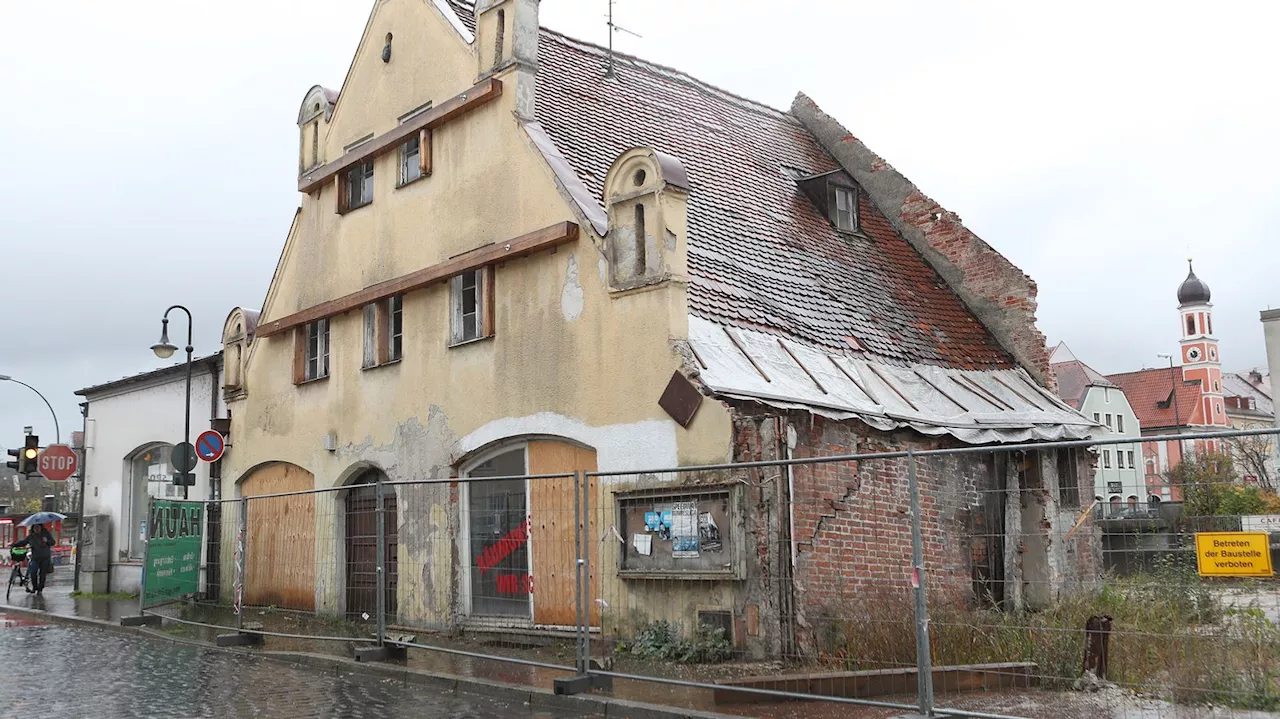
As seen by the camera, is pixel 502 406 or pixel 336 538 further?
pixel 336 538

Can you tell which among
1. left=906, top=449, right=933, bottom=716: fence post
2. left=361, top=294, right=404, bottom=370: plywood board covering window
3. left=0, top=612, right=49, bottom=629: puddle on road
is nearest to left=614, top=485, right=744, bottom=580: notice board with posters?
left=906, top=449, right=933, bottom=716: fence post

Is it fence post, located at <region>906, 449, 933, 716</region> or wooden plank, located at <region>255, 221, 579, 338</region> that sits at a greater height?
wooden plank, located at <region>255, 221, 579, 338</region>

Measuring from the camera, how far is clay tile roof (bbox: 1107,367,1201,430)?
289ft

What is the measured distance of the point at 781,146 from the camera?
21484 mm

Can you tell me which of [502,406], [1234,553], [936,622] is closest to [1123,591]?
[1234,553]

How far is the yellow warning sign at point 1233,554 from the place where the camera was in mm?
6203

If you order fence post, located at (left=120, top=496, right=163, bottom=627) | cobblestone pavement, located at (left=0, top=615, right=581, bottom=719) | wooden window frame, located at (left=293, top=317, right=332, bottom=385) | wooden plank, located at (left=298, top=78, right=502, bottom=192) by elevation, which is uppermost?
wooden plank, located at (left=298, top=78, right=502, bottom=192)

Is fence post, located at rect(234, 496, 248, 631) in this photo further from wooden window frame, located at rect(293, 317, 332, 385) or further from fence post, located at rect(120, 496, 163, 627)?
wooden window frame, located at rect(293, 317, 332, 385)

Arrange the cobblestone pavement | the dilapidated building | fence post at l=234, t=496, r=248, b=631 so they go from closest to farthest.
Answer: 1. the cobblestone pavement
2. the dilapidated building
3. fence post at l=234, t=496, r=248, b=631

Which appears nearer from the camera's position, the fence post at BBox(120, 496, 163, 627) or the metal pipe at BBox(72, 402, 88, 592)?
the fence post at BBox(120, 496, 163, 627)

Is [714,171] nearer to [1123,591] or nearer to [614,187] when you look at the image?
[614,187]

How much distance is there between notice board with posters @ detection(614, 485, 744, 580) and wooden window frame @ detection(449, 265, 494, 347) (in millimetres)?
4140

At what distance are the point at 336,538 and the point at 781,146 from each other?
444 inches

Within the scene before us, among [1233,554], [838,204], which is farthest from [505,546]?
[838,204]
